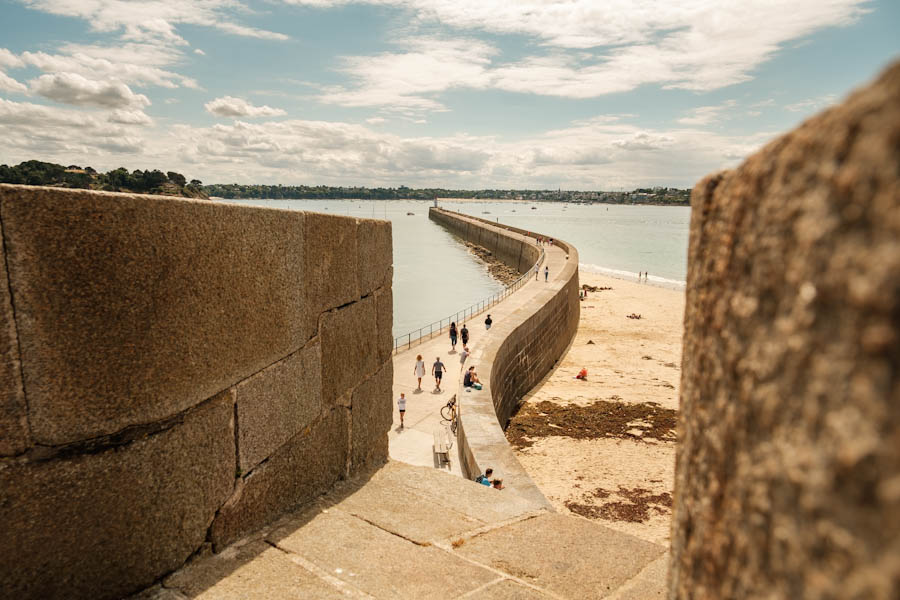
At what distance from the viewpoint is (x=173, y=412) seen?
6.98 feet

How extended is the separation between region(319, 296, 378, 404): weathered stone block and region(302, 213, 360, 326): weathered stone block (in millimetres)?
97

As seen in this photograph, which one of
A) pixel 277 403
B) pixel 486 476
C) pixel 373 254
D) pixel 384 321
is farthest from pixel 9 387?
pixel 486 476

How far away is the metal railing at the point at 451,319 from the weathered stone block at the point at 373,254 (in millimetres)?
8605

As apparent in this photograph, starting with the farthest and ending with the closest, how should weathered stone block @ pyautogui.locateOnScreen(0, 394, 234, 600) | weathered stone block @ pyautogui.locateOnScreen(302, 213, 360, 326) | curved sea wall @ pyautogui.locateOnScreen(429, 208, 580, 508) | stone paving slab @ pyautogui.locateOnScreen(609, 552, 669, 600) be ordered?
1. curved sea wall @ pyautogui.locateOnScreen(429, 208, 580, 508)
2. weathered stone block @ pyautogui.locateOnScreen(302, 213, 360, 326)
3. stone paving slab @ pyautogui.locateOnScreen(609, 552, 669, 600)
4. weathered stone block @ pyautogui.locateOnScreen(0, 394, 234, 600)

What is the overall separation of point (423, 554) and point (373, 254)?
1.97m

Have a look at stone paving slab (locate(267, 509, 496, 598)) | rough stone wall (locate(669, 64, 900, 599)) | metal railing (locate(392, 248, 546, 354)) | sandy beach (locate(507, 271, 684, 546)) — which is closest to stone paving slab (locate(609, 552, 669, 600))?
stone paving slab (locate(267, 509, 496, 598))

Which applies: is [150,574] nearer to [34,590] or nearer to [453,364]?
[34,590]

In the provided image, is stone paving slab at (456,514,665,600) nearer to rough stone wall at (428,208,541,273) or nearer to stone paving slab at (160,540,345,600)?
stone paving slab at (160,540,345,600)

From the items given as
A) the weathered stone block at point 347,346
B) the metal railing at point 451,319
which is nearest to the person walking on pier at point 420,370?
the metal railing at point 451,319

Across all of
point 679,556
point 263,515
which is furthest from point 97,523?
point 679,556

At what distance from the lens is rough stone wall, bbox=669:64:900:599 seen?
59 centimetres

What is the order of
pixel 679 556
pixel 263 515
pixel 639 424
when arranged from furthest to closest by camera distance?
1. pixel 639 424
2. pixel 263 515
3. pixel 679 556

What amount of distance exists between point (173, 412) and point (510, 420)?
559 inches

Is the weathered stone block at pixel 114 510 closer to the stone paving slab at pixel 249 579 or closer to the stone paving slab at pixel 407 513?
the stone paving slab at pixel 249 579
